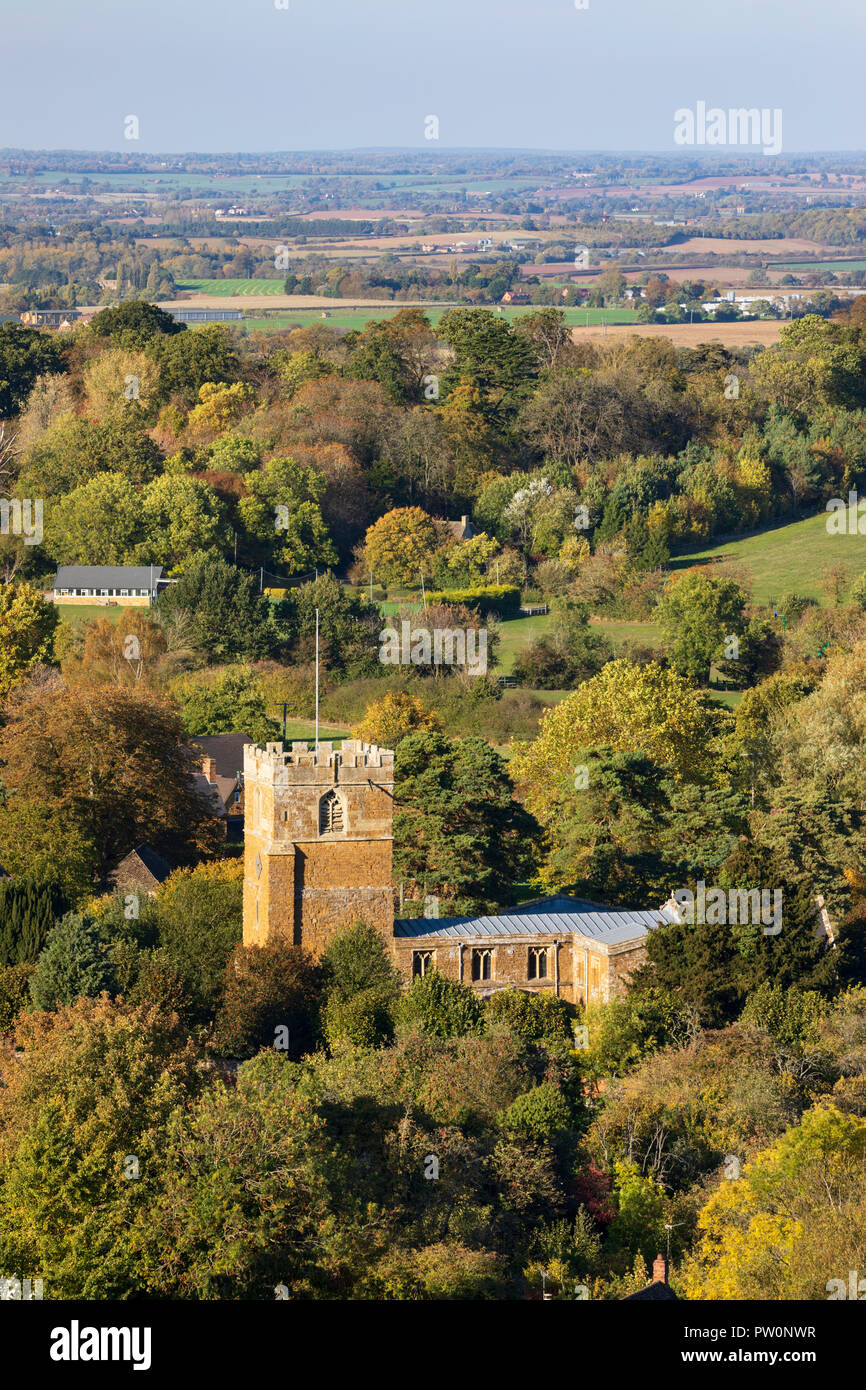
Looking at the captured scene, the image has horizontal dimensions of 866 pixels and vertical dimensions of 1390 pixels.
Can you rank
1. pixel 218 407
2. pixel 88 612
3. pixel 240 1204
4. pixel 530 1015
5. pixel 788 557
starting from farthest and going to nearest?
pixel 218 407 < pixel 788 557 < pixel 88 612 < pixel 530 1015 < pixel 240 1204

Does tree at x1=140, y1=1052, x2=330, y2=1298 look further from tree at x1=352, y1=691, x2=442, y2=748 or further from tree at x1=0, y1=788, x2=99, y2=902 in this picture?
tree at x1=352, y1=691, x2=442, y2=748

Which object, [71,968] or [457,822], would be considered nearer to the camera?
[71,968]

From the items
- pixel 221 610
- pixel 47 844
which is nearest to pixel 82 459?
pixel 221 610

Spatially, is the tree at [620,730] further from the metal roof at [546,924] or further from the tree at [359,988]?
the tree at [359,988]

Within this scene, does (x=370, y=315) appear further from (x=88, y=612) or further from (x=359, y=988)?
(x=359, y=988)

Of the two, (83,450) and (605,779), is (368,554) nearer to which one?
(83,450)
